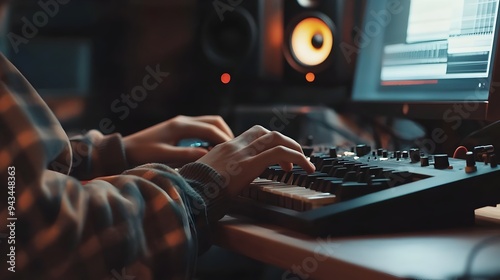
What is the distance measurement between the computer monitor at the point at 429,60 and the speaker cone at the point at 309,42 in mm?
163

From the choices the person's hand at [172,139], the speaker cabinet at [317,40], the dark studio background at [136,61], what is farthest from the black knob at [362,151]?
the dark studio background at [136,61]

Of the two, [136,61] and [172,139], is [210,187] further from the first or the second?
[136,61]

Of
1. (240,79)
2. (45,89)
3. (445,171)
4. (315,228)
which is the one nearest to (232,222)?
(315,228)

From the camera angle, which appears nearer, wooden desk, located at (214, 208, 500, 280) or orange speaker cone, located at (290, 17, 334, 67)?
wooden desk, located at (214, 208, 500, 280)

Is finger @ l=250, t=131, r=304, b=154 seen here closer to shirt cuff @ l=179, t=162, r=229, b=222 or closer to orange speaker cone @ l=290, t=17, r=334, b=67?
shirt cuff @ l=179, t=162, r=229, b=222

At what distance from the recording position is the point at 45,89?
1.73m

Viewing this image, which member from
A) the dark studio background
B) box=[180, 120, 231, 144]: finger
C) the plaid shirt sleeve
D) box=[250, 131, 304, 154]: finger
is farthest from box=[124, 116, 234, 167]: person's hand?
the dark studio background

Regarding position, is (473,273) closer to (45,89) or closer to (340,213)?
(340,213)

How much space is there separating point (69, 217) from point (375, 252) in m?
0.30

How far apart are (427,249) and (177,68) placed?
48.3 inches

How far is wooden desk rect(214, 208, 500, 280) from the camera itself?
20.4 inches

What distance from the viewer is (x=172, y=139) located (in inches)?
46.2

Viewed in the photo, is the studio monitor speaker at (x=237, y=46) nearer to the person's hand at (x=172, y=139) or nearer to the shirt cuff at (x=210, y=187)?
the person's hand at (x=172, y=139)

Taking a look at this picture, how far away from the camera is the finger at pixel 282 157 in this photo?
32.2 inches
